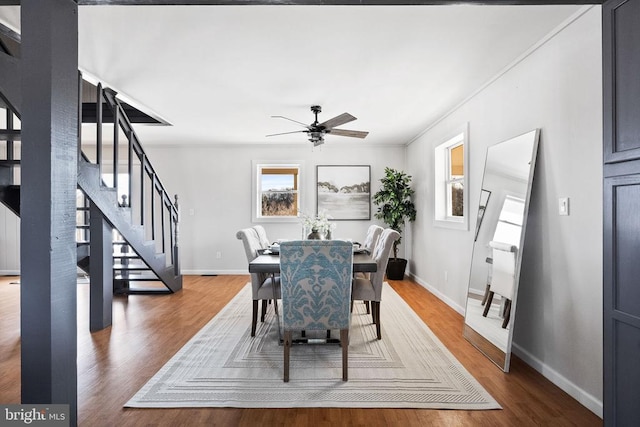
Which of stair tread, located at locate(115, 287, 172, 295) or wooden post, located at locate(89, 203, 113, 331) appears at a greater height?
wooden post, located at locate(89, 203, 113, 331)

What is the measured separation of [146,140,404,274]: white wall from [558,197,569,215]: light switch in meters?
4.46

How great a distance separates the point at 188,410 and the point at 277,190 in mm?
5098

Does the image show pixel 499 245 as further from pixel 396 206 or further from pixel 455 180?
pixel 396 206

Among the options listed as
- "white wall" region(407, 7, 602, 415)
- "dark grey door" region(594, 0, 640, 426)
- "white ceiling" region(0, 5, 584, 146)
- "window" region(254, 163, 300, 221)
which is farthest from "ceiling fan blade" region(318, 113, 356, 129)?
"window" region(254, 163, 300, 221)

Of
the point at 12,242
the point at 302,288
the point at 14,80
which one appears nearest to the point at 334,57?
the point at 302,288

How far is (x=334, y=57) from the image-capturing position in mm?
3045

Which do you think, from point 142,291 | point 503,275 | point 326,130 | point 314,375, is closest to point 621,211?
point 503,275

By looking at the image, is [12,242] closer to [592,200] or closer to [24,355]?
[24,355]

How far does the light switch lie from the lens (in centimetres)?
247

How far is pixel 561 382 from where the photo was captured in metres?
2.50

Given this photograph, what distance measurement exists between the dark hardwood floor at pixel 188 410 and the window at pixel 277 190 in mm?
2762

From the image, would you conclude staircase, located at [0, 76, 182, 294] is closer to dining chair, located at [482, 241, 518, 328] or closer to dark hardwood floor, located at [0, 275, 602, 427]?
dark hardwood floor, located at [0, 275, 602, 427]

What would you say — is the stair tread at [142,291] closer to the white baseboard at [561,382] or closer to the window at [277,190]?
the window at [277,190]

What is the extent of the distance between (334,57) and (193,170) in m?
4.71
